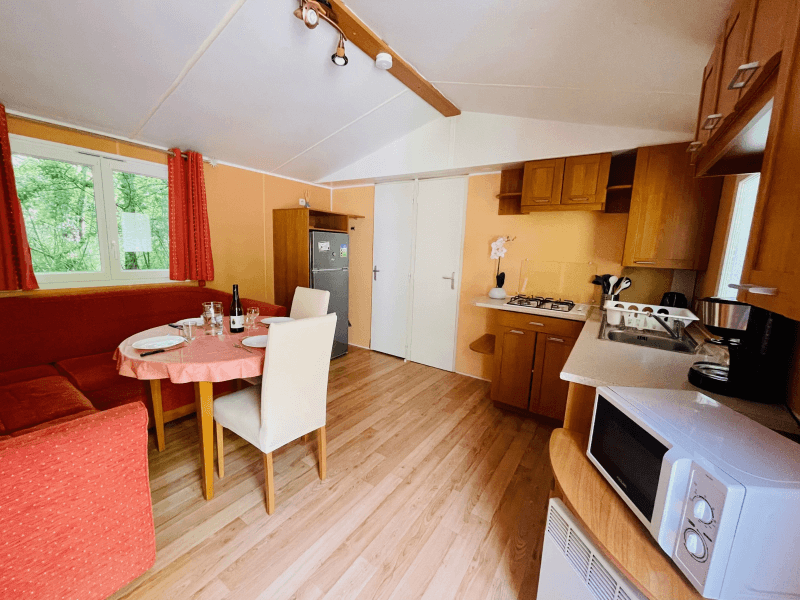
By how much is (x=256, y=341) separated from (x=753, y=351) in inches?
85.2

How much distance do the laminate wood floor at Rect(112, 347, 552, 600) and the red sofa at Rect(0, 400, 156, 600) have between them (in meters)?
0.29

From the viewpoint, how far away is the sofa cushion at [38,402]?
1551 mm

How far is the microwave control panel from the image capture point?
62 cm

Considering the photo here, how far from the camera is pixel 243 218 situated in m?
3.41

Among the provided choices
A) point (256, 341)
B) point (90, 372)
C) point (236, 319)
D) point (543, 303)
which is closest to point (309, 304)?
point (236, 319)

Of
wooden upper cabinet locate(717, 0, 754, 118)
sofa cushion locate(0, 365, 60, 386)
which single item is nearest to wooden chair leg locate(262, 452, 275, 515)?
sofa cushion locate(0, 365, 60, 386)

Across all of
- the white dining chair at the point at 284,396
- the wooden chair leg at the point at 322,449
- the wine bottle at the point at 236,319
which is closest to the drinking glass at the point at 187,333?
the wine bottle at the point at 236,319

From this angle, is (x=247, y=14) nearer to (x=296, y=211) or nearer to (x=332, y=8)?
(x=332, y=8)

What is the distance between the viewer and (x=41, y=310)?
218cm

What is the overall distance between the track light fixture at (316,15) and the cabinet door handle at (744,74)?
5.57 feet

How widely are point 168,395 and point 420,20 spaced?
2.80 meters

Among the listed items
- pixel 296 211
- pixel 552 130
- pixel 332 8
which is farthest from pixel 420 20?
pixel 296 211

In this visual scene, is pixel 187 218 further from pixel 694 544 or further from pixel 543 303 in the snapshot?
pixel 694 544

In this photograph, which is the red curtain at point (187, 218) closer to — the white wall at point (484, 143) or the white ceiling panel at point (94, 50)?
the white ceiling panel at point (94, 50)
